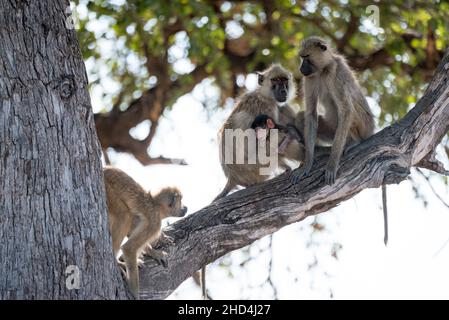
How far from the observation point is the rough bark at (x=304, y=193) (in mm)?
5223

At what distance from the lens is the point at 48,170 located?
4.20m

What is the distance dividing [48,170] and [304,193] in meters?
2.10

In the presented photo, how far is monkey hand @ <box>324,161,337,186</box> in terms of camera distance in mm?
5613

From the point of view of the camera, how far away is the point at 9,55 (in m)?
4.33

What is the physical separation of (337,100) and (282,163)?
2.67ft

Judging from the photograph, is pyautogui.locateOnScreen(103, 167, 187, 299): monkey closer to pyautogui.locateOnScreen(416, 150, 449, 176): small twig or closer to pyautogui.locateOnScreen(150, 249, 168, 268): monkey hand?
pyautogui.locateOnScreen(150, 249, 168, 268): monkey hand

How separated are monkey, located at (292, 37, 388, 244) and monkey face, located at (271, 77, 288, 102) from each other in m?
0.36

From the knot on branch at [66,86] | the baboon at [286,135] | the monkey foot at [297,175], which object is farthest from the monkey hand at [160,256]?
the baboon at [286,135]

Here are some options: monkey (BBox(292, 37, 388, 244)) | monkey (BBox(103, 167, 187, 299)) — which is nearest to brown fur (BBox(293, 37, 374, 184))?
monkey (BBox(292, 37, 388, 244))

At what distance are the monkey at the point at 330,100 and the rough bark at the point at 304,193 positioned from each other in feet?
1.89

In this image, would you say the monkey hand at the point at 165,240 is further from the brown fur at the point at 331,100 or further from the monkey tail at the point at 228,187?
the monkey tail at the point at 228,187
